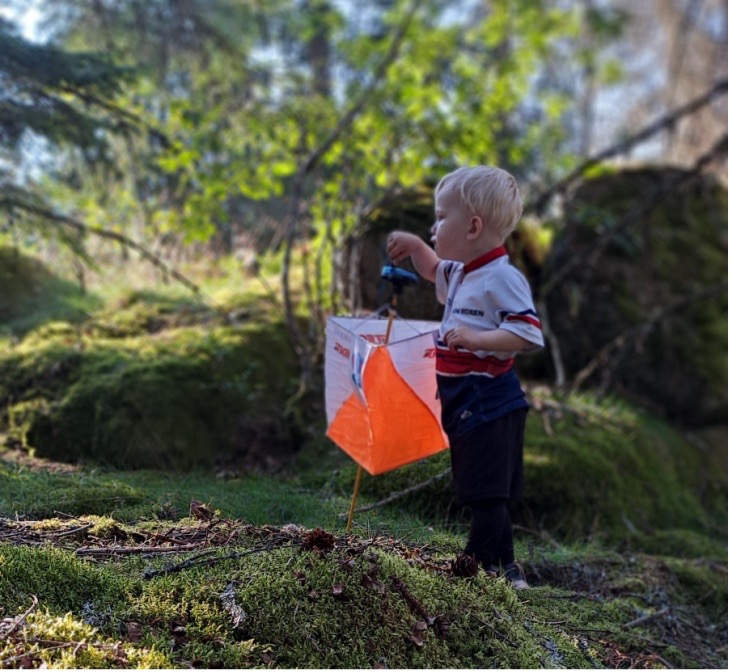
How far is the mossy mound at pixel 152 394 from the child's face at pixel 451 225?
2504 millimetres

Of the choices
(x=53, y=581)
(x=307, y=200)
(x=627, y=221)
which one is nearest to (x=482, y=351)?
(x=53, y=581)

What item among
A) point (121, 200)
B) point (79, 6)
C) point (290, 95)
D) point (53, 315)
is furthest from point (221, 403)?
point (79, 6)

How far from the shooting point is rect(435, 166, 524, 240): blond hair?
3.08m

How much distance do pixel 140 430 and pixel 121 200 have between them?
402 cm

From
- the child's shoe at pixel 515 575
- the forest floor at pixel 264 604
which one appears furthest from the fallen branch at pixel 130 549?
the child's shoe at pixel 515 575

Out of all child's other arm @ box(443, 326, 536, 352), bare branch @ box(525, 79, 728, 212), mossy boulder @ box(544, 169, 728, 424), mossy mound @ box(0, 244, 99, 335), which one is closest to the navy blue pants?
child's other arm @ box(443, 326, 536, 352)

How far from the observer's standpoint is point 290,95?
873cm

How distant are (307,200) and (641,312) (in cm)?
342

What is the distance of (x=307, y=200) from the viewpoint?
7.19m

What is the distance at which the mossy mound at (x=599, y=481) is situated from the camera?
4141 mm

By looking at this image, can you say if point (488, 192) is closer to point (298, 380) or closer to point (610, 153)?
point (298, 380)

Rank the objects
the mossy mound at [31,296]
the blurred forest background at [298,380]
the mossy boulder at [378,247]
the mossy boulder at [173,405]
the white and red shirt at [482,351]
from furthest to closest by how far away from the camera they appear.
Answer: the mossy mound at [31,296] < the mossy boulder at [378,247] < the mossy boulder at [173,405] < the white and red shirt at [482,351] < the blurred forest background at [298,380]

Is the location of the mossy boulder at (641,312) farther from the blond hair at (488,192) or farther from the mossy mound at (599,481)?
the blond hair at (488,192)

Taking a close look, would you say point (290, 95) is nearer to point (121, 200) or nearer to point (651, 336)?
point (121, 200)
